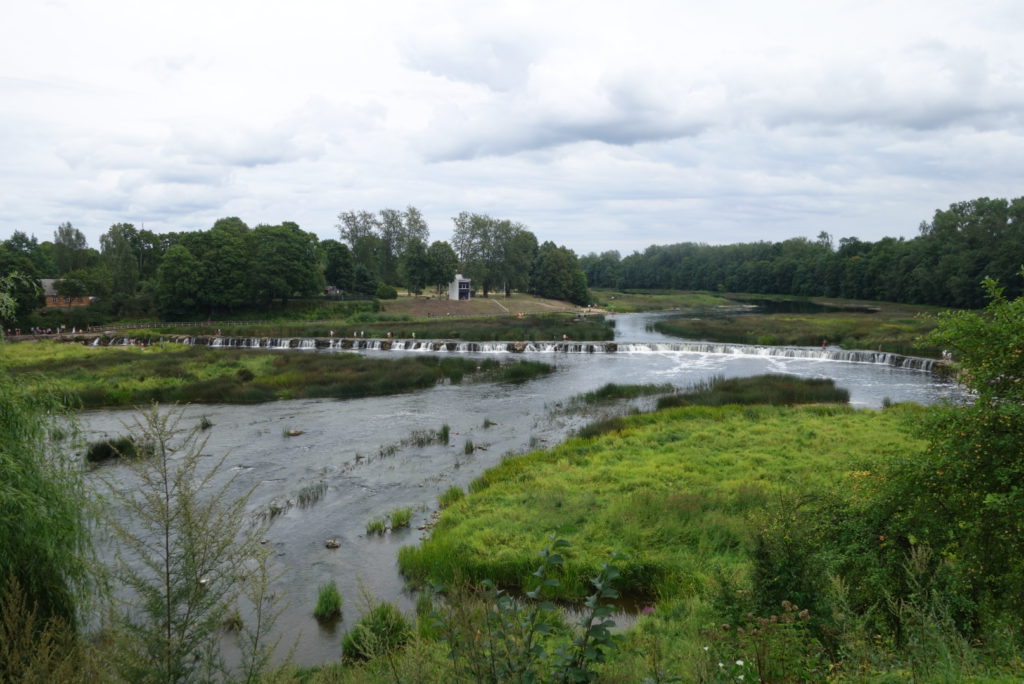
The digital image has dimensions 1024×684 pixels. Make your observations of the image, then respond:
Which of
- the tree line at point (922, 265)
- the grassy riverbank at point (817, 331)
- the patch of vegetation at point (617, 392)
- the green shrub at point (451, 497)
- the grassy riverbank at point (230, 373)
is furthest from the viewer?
the tree line at point (922, 265)

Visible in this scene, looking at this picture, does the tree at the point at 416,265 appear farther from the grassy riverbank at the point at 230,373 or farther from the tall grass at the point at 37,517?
the tall grass at the point at 37,517

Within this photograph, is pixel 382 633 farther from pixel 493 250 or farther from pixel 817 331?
pixel 493 250

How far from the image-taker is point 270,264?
8606cm

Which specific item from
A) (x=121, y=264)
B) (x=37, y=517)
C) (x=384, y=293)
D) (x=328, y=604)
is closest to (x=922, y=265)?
(x=384, y=293)

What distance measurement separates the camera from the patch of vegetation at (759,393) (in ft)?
105

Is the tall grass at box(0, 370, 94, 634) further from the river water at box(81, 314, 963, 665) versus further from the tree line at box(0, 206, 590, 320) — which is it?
the tree line at box(0, 206, 590, 320)

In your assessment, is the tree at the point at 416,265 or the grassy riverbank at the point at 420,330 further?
the tree at the point at 416,265

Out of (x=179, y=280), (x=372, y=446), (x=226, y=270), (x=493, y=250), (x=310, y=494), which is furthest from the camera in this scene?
(x=493, y=250)

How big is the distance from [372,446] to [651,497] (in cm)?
1328

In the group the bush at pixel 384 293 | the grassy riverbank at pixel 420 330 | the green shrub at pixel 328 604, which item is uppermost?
the bush at pixel 384 293

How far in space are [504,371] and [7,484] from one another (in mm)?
37533

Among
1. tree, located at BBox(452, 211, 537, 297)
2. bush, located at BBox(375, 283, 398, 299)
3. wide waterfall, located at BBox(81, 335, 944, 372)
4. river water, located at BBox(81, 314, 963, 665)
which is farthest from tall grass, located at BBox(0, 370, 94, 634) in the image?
tree, located at BBox(452, 211, 537, 297)

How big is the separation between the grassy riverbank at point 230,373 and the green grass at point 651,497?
2015cm

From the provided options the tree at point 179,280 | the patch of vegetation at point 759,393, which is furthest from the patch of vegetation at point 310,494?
the tree at point 179,280
